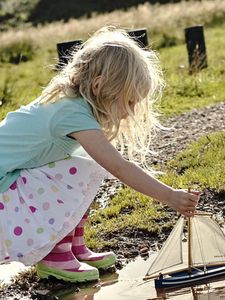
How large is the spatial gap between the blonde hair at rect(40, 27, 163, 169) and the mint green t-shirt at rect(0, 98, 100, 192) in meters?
0.07

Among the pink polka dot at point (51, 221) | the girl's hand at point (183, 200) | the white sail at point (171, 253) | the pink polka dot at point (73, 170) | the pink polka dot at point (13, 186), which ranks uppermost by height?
the pink polka dot at point (73, 170)

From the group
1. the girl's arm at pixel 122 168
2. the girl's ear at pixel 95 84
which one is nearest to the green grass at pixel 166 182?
the girl's arm at pixel 122 168

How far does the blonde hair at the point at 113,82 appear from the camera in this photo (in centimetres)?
426

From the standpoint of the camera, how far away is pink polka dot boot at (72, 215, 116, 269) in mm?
4574

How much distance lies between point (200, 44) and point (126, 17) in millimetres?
10014

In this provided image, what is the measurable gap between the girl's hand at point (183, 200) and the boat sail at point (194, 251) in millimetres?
147

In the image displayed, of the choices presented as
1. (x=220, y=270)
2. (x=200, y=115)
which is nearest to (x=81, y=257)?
(x=220, y=270)

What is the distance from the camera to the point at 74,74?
14.3 feet

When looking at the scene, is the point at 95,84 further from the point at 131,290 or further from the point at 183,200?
the point at 131,290

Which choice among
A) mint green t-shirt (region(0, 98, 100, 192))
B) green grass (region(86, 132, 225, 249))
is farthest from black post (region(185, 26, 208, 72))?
mint green t-shirt (region(0, 98, 100, 192))

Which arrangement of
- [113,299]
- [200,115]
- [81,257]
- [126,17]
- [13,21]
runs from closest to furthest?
[113,299]
[81,257]
[200,115]
[126,17]
[13,21]

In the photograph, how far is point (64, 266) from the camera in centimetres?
443

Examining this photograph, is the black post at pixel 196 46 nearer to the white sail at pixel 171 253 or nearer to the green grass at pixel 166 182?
the green grass at pixel 166 182

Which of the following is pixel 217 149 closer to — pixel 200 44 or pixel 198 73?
pixel 198 73
